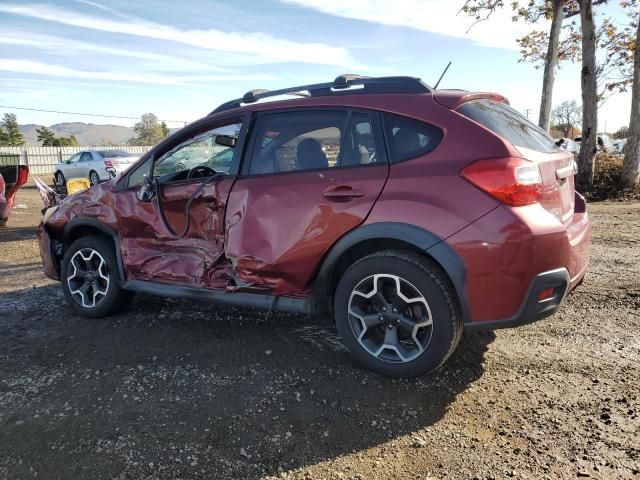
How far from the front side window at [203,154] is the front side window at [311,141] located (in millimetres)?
324

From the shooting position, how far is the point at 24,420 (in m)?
2.93

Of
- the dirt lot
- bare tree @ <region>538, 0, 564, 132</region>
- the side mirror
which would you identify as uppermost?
bare tree @ <region>538, 0, 564, 132</region>

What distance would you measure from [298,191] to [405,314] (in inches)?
42.9

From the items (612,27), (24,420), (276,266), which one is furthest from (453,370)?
(612,27)

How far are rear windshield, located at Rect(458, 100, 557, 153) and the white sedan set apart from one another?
1842 centimetres

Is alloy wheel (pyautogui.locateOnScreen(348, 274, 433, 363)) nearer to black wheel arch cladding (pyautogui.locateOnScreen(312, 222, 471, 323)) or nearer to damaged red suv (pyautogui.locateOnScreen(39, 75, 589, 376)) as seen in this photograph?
damaged red suv (pyautogui.locateOnScreen(39, 75, 589, 376))

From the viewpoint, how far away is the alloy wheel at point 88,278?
15.0 feet

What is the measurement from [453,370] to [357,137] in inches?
66.0

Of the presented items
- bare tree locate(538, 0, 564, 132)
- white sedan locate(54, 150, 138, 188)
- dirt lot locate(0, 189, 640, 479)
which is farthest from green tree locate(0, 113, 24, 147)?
dirt lot locate(0, 189, 640, 479)

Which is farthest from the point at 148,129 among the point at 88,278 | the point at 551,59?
the point at 88,278

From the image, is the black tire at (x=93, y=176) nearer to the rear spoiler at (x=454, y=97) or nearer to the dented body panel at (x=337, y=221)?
the dented body panel at (x=337, y=221)

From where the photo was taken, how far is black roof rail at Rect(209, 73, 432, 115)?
131 inches

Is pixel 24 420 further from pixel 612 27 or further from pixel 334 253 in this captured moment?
pixel 612 27

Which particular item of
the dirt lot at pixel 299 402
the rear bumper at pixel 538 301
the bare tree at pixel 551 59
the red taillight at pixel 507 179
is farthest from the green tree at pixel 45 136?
the rear bumper at pixel 538 301
